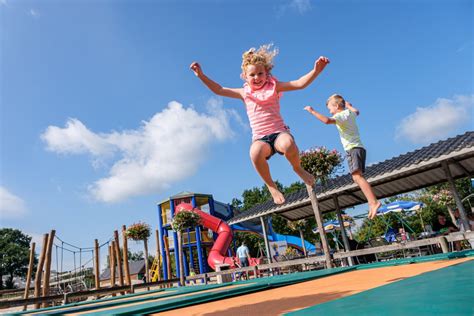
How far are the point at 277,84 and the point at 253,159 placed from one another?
0.78 meters

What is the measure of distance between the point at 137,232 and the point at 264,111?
1012cm

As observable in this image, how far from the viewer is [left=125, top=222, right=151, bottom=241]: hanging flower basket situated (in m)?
11.9

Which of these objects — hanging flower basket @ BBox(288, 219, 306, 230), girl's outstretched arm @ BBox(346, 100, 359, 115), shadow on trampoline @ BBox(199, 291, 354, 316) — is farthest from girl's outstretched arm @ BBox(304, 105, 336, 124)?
hanging flower basket @ BBox(288, 219, 306, 230)

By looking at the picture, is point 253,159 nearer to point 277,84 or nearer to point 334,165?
point 277,84

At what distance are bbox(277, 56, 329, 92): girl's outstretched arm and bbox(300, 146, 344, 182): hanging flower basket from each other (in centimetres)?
430

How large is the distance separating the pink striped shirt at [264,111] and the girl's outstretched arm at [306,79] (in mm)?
84

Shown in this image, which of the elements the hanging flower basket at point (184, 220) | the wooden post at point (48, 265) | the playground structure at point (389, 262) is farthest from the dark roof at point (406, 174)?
the wooden post at point (48, 265)

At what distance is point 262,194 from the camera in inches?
1745

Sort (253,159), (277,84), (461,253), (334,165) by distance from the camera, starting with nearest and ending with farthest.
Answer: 1. (253,159)
2. (277,84)
3. (461,253)
4. (334,165)

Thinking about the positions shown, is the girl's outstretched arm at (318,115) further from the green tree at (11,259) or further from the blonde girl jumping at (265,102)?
the green tree at (11,259)

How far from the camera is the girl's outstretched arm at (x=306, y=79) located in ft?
9.47

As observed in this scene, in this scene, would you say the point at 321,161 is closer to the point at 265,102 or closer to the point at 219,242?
the point at 265,102

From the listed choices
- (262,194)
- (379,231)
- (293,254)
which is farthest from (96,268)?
(262,194)

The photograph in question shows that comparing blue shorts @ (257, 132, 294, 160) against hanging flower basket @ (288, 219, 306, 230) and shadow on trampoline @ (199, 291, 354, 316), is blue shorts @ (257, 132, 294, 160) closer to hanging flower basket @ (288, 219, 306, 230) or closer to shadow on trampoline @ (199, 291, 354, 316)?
shadow on trampoline @ (199, 291, 354, 316)
